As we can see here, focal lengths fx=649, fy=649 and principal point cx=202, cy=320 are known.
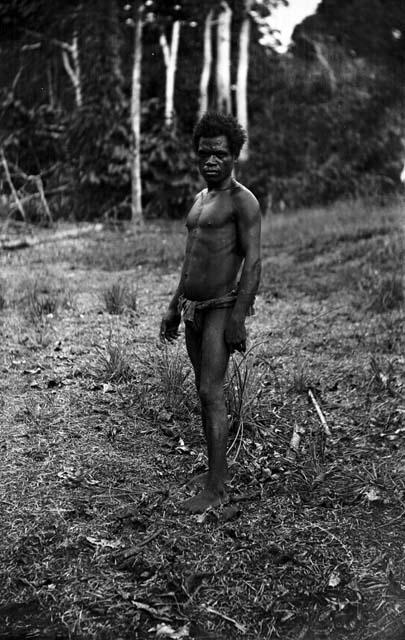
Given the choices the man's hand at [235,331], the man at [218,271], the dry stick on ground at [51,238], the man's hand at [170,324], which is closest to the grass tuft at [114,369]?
the man's hand at [170,324]

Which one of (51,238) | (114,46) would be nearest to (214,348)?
(51,238)

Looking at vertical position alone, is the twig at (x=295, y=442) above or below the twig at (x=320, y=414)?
below

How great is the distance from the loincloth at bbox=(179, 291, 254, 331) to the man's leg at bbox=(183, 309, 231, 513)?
0.11 feet

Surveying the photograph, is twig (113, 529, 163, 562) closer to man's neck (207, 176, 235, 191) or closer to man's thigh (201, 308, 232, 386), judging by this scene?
man's thigh (201, 308, 232, 386)

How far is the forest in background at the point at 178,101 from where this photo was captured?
1548 centimetres

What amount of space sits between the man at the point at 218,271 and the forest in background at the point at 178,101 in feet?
33.6

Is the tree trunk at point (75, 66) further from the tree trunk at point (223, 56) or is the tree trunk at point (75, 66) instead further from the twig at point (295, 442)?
the twig at point (295, 442)

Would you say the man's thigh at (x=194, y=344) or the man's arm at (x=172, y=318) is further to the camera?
the man's arm at (x=172, y=318)

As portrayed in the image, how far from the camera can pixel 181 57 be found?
63.6 feet

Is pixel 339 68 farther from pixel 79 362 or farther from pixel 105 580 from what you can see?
pixel 105 580

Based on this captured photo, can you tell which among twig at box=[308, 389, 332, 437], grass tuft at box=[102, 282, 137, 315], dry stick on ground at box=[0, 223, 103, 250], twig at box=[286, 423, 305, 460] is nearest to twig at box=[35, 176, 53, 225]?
dry stick on ground at box=[0, 223, 103, 250]

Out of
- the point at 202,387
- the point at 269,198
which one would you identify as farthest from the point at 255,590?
the point at 269,198

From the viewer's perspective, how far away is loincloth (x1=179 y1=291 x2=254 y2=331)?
342 centimetres

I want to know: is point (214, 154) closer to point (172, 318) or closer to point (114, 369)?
point (172, 318)
